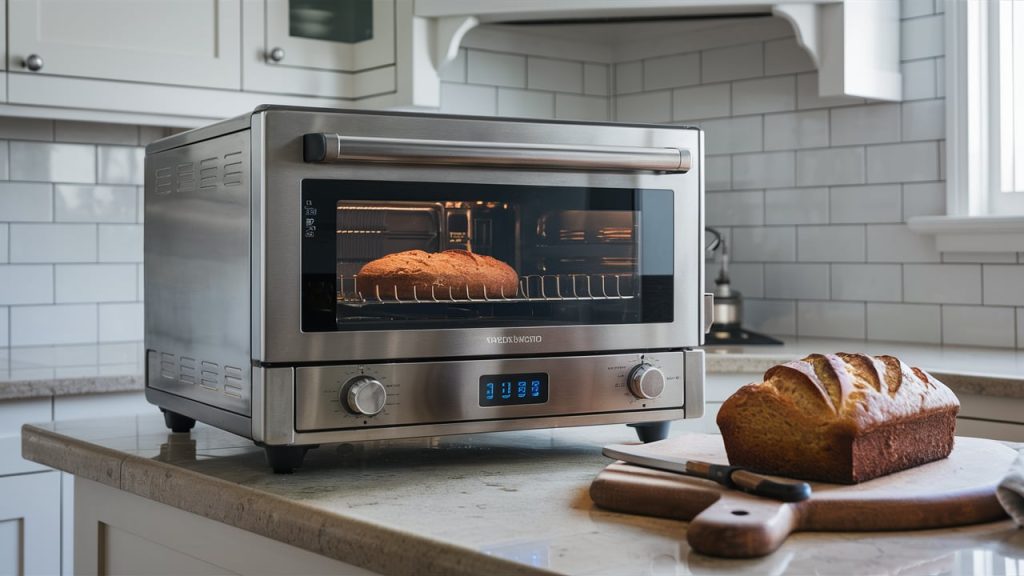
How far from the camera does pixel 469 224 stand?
3.60 ft

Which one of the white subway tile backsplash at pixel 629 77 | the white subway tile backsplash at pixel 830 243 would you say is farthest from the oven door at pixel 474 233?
the white subway tile backsplash at pixel 629 77

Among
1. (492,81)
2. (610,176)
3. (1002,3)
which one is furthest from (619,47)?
(610,176)

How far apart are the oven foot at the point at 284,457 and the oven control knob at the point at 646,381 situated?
0.34 metres

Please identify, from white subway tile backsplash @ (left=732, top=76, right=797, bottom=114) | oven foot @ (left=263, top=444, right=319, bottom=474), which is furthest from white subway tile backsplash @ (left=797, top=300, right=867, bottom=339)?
oven foot @ (left=263, top=444, right=319, bottom=474)

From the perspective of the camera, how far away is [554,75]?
9.14 feet

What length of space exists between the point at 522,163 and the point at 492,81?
5.36ft

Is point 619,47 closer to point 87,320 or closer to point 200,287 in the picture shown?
point 87,320

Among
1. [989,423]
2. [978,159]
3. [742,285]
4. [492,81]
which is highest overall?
[492,81]

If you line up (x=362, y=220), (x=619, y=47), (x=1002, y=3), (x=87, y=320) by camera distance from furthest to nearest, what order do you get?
1. (x=619, y=47)
2. (x=87, y=320)
3. (x=1002, y=3)
4. (x=362, y=220)

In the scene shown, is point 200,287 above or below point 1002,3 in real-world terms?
below

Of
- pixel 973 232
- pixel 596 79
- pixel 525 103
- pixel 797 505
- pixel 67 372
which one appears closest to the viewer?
pixel 797 505

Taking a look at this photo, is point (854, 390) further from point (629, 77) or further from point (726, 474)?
point (629, 77)

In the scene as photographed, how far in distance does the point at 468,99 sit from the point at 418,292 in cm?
166

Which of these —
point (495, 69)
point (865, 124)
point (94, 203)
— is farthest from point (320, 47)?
point (865, 124)
